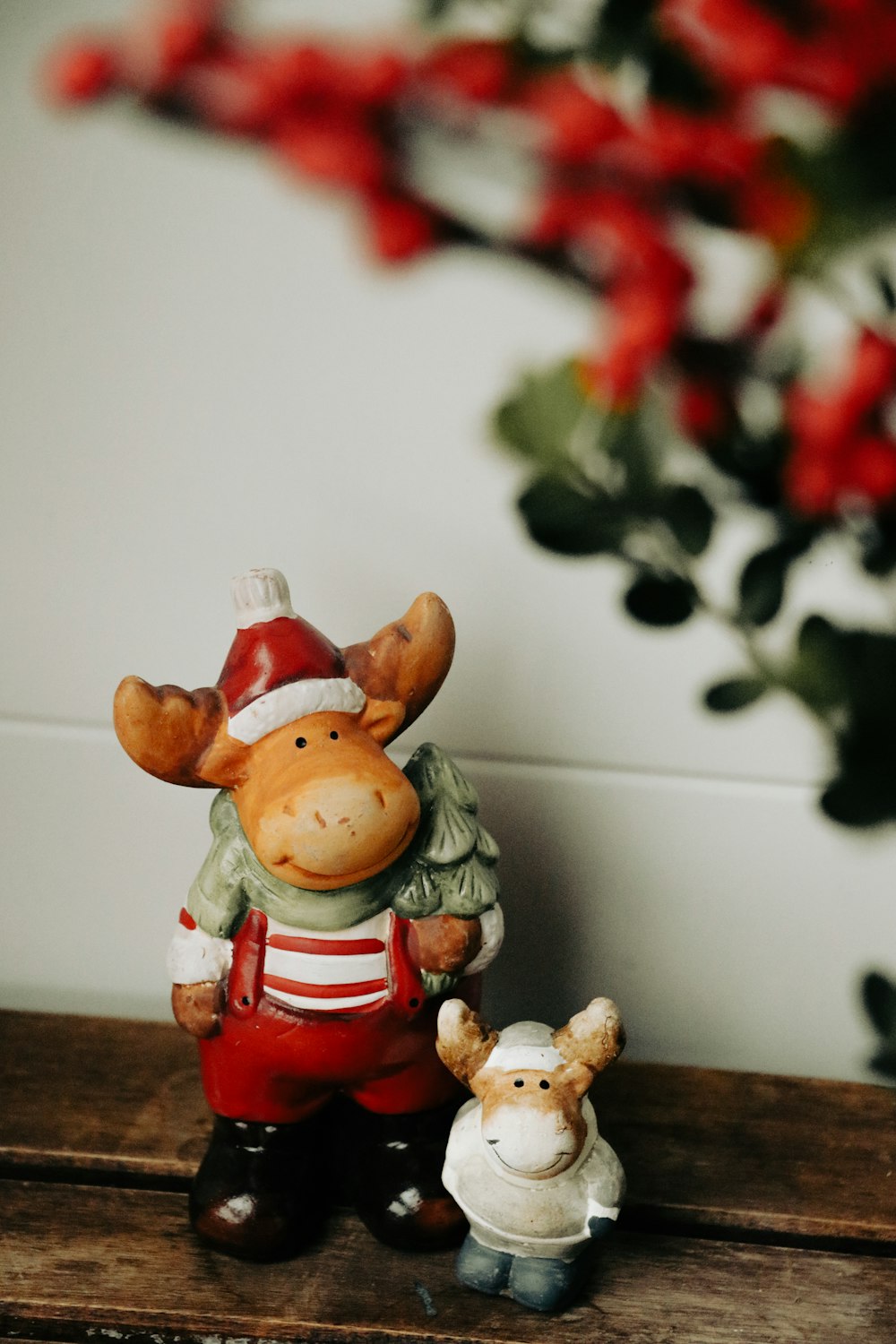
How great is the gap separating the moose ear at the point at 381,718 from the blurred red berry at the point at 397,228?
450 millimetres

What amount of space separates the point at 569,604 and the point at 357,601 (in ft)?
0.41

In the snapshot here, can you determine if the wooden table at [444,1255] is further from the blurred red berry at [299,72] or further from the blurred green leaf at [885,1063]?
the blurred red berry at [299,72]

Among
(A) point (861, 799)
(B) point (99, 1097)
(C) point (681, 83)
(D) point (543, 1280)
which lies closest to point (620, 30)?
(C) point (681, 83)

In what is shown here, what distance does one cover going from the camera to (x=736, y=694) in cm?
25

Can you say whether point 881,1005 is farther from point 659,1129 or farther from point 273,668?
point 659,1129

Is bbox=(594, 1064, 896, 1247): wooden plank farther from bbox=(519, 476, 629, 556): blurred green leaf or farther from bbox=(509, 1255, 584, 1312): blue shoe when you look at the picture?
bbox=(519, 476, 629, 556): blurred green leaf

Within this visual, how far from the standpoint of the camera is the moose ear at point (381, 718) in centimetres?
62

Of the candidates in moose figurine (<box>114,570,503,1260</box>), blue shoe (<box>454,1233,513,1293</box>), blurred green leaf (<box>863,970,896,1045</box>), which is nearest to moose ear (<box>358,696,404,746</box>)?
moose figurine (<box>114,570,503,1260</box>)

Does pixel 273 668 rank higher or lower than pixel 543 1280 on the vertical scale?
higher

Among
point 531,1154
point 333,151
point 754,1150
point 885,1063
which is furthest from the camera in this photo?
point 754,1150

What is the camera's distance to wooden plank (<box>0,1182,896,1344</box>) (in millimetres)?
607

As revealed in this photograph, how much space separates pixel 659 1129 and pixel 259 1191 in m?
0.24

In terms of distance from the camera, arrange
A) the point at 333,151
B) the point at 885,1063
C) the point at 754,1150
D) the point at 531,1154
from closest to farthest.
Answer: the point at 333,151
the point at 885,1063
the point at 531,1154
the point at 754,1150

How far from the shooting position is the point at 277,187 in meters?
0.67
